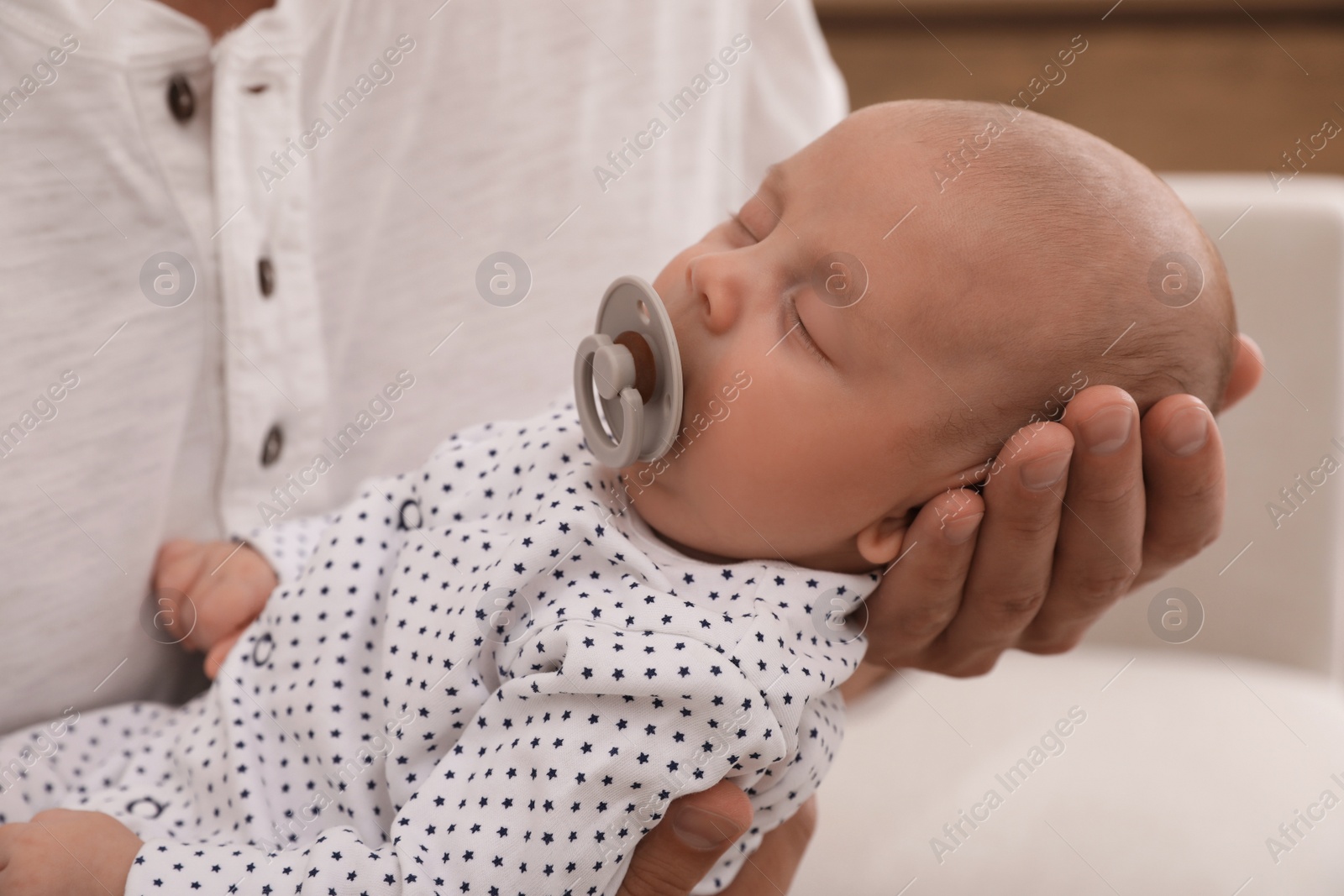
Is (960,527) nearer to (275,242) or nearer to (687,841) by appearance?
(687,841)

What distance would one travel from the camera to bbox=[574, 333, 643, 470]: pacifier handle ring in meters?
0.62

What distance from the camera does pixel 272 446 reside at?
2.80 ft

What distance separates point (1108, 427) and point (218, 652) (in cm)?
68

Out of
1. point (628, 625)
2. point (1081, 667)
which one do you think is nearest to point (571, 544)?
point (628, 625)

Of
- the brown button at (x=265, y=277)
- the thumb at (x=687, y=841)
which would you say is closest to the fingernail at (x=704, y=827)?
the thumb at (x=687, y=841)

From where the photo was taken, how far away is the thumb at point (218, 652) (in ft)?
2.61

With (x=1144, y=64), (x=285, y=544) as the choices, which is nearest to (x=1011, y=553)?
(x=285, y=544)

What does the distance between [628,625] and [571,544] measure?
2.9 inches

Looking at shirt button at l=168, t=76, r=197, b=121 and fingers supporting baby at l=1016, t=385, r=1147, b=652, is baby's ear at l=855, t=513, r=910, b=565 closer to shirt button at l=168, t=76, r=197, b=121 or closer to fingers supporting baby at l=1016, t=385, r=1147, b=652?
fingers supporting baby at l=1016, t=385, r=1147, b=652

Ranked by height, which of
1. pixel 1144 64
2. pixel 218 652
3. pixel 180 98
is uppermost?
pixel 180 98

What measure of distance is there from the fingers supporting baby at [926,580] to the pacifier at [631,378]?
184 millimetres

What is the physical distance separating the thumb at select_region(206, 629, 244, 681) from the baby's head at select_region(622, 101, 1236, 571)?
1.34 ft

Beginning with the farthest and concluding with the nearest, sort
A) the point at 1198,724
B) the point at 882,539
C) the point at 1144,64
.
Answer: the point at 1144,64
the point at 1198,724
the point at 882,539

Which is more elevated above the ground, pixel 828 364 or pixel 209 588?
pixel 828 364
